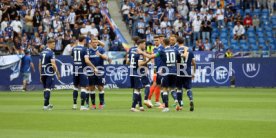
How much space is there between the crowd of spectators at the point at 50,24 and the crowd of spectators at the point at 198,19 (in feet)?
6.92

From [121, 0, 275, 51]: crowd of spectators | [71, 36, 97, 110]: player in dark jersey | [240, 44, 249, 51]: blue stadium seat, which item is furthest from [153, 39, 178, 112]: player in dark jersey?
[240, 44, 249, 51]: blue stadium seat

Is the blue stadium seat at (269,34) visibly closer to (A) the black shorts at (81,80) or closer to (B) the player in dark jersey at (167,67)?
(A) the black shorts at (81,80)

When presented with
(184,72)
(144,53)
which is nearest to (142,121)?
(184,72)

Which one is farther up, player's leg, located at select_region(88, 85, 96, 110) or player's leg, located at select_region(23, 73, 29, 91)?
player's leg, located at select_region(23, 73, 29, 91)

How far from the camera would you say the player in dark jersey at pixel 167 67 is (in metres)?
24.2

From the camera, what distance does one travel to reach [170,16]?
49156 mm

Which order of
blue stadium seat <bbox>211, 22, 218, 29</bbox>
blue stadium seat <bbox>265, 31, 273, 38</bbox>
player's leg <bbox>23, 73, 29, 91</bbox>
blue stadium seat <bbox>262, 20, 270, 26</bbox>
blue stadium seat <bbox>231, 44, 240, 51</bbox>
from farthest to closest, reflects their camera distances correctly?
1. blue stadium seat <bbox>211, 22, 218, 29</bbox>
2. blue stadium seat <bbox>262, 20, 270, 26</bbox>
3. blue stadium seat <bbox>265, 31, 273, 38</bbox>
4. blue stadium seat <bbox>231, 44, 240, 51</bbox>
5. player's leg <bbox>23, 73, 29, 91</bbox>

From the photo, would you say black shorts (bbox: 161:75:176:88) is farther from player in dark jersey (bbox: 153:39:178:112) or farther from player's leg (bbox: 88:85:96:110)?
player's leg (bbox: 88:85:96:110)

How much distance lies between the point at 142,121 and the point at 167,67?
390cm

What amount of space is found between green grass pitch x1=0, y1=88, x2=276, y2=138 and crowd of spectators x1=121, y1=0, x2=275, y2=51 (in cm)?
1849

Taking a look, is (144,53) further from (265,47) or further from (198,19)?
(198,19)

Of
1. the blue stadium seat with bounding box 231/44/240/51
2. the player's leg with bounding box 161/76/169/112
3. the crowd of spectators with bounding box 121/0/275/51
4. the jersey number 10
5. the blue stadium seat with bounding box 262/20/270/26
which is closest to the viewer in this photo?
the jersey number 10

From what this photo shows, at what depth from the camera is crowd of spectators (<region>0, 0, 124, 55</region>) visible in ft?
147

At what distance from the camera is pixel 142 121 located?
20891 mm
